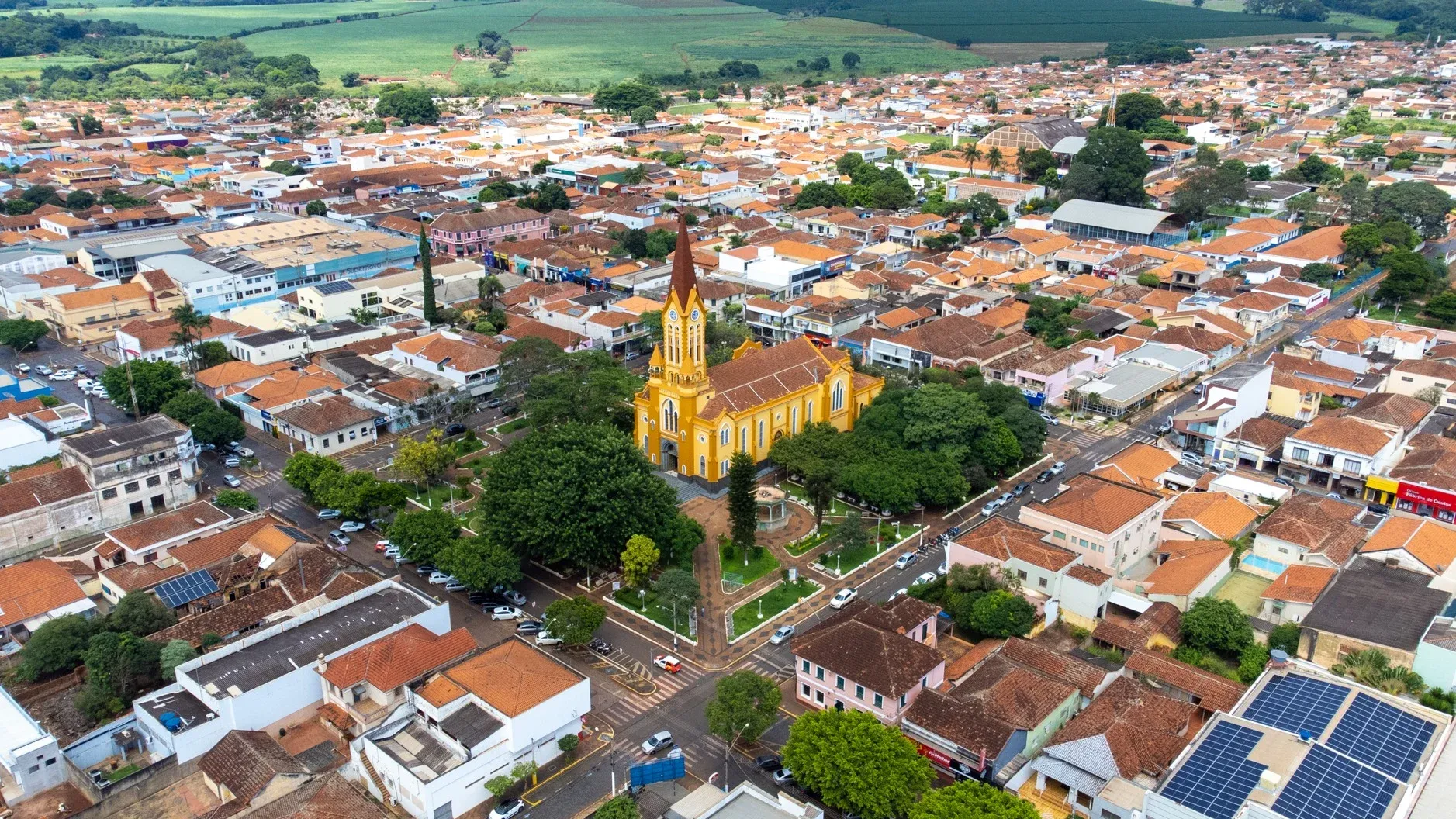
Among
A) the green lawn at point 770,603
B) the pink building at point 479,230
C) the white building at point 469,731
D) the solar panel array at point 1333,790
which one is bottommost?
the green lawn at point 770,603

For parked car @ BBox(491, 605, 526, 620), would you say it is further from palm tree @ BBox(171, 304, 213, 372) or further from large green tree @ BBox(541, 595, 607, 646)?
palm tree @ BBox(171, 304, 213, 372)

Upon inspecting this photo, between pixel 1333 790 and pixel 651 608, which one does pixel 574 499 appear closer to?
pixel 651 608

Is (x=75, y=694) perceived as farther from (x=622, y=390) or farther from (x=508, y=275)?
(x=508, y=275)

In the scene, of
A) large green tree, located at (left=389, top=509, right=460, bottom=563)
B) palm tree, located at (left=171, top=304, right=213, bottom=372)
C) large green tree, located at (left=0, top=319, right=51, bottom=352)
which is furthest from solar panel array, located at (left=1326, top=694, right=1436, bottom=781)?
large green tree, located at (left=0, top=319, right=51, bottom=352)

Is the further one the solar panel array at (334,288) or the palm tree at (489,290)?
the palm tree at (489,290)

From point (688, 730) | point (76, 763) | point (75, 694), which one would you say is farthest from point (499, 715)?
point (75, 694)

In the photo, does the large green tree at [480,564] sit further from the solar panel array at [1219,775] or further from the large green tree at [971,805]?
the solar panel array at [1219,775]

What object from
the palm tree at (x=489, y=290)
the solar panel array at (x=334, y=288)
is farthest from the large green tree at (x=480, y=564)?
the solar panel array at (x=334, y=288)
